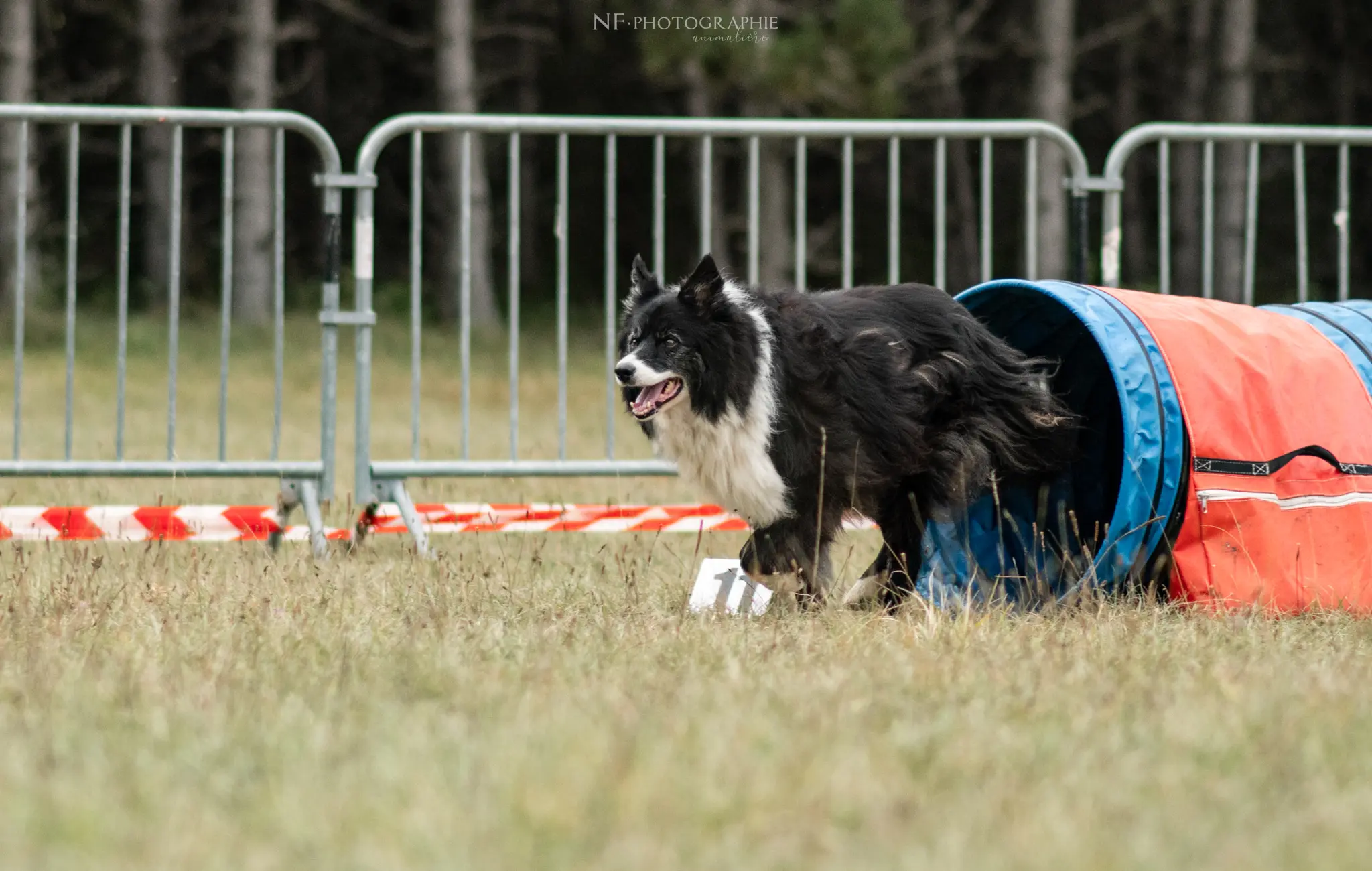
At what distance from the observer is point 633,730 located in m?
2.81

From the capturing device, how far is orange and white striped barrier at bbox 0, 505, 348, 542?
553cm

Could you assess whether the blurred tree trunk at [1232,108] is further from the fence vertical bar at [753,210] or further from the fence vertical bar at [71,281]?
the fence vertical bar at [71,281]

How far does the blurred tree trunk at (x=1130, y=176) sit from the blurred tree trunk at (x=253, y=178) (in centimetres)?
1209

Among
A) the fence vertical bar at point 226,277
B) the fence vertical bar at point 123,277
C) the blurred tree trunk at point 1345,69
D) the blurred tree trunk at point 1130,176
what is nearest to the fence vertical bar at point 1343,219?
the fence vertical bar at point 226,277

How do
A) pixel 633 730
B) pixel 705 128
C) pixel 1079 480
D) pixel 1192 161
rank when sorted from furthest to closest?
pixel 1192 161 → pixel 705 128 → pixel 1079 480 → pixel 633 730

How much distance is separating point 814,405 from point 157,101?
1552cm

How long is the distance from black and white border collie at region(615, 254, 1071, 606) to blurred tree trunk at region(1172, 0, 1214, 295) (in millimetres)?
14760

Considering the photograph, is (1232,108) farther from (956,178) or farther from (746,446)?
(746,446)

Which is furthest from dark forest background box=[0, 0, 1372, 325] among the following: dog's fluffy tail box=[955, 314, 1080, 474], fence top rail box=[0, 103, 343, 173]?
dog's fluffy tail box=[955, 314, 1080, 474]

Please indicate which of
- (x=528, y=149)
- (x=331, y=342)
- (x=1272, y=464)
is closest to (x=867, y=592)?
(x=1272, y=464)

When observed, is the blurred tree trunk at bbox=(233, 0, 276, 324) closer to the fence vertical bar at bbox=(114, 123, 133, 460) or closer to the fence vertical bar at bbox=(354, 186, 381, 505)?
the fence vertical bar at bbox=(114, 123, 133, 460)

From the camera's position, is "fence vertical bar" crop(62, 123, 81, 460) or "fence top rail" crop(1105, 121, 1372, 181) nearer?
"fence vertical bar" crop(62, 123, 81, 460)

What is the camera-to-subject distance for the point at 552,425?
12273 mm

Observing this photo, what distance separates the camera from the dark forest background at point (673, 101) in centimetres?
1608
